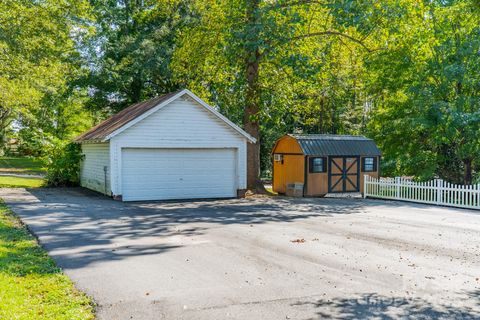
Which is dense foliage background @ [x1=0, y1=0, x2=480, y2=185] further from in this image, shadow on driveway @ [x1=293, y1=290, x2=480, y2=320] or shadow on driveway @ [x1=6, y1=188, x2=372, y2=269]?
shadow on driveway @ [x1=293, y1=290, x2=480, y2=320]

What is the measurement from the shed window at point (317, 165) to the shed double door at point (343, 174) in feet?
1.20

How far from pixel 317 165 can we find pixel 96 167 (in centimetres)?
948

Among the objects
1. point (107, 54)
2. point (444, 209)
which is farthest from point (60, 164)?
point (444, 209)

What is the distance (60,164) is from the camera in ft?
72.9

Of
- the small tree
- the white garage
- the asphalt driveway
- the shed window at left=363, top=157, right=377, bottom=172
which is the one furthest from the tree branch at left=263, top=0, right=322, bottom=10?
the small tree

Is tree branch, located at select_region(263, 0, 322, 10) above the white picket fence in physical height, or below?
above

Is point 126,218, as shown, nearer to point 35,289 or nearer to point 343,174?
point 35,289

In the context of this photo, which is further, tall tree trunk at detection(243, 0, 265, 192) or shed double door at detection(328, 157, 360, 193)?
shed double door at detection(328, 157, 360, 193)

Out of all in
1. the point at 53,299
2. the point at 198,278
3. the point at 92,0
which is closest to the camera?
the point at 53,299

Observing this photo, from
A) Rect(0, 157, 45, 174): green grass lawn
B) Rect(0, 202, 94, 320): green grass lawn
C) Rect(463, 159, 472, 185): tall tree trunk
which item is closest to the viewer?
Rect(0, 202, 94, 320): green grass lawn

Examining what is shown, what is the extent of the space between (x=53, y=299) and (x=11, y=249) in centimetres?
307

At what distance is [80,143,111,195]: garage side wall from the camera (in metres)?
17.9

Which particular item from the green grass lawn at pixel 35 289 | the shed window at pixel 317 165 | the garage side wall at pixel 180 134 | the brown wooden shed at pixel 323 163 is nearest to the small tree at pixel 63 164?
the garage side wall at pixel 180 134

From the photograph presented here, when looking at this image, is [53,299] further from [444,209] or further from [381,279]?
[444,209]
